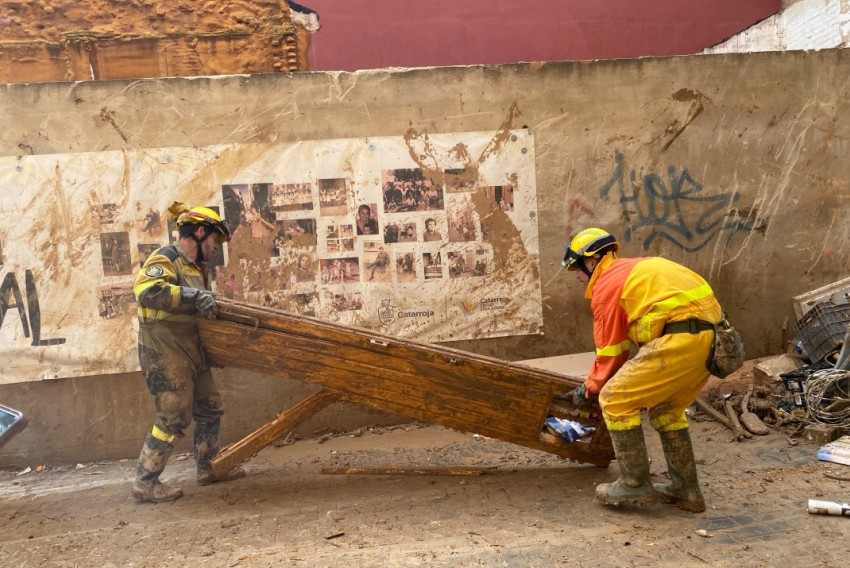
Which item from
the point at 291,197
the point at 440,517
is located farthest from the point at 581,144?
the point at 440,517

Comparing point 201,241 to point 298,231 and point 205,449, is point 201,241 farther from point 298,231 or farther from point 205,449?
point 205,449

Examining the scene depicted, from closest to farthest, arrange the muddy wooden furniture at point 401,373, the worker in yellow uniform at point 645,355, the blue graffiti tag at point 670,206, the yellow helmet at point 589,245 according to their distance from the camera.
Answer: the worker in yellow uniform at point 645,355, the yellow helmet at point 589,245, the muddy wooden furniture at point 401,373, the blue graffiti tag at point 670,206

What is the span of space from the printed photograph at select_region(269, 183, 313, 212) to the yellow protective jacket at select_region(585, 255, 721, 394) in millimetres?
2620

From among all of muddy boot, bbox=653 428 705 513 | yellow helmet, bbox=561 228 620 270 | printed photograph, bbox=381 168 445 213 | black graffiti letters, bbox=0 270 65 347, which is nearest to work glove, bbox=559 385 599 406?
muddy boot, bbox=653 428 705 513

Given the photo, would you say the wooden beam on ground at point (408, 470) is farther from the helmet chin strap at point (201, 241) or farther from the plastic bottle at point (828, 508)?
the plastic bottle at point (828, 508)

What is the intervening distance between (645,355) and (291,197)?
311 centimetres

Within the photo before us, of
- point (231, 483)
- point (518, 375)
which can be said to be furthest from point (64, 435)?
point (518, 375)

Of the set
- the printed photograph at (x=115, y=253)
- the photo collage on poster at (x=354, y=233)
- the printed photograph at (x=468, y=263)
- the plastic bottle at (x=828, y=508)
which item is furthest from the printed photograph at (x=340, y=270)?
the plastic bottle at (x=828, y=508)

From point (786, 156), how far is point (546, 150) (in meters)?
2.31

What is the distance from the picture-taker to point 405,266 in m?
5.06

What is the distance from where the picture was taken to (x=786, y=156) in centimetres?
548

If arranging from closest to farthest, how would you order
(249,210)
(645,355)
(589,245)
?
(645,355), (589,245), (249,210)

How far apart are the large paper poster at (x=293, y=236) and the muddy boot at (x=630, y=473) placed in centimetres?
206

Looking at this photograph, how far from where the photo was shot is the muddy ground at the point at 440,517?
298 cm
